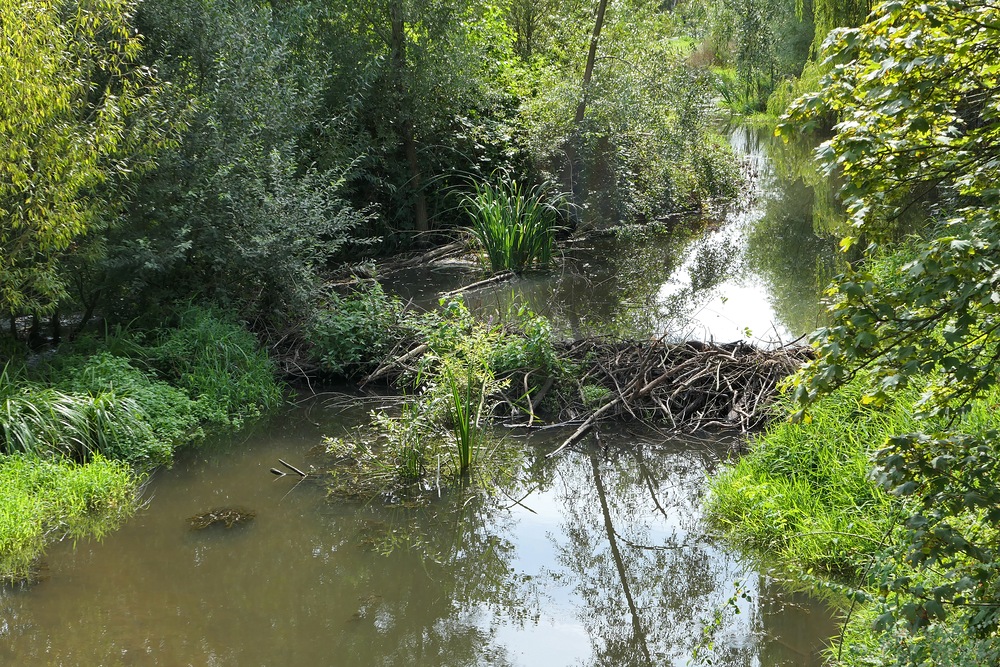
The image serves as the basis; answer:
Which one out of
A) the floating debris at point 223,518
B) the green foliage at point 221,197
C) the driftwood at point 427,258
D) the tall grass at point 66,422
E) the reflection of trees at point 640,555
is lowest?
the driftwood at point 427,258

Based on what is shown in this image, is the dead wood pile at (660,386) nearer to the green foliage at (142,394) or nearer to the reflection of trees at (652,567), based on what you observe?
the reflection of trees at (652,567)

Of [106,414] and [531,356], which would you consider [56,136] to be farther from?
[531,356]

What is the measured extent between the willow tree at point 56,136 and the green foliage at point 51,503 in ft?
4.68

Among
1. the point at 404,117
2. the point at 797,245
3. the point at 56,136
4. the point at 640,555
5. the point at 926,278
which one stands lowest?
the point at 797,245

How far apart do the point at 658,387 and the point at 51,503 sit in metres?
4.74

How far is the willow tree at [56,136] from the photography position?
6484 mm

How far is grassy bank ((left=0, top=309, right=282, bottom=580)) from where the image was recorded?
604 centimetres

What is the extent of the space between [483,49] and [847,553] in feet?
36.0

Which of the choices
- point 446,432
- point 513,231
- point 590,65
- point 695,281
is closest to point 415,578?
point 446,432

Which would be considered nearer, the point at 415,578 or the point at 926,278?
the point at 926,278

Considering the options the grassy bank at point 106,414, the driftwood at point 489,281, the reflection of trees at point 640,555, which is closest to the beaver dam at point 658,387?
the reflection of trees at point 640,555

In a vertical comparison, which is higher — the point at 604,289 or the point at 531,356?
the point at 531,356

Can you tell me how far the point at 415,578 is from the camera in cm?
550

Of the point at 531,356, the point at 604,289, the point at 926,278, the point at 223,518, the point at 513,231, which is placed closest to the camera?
the point at 926,278
